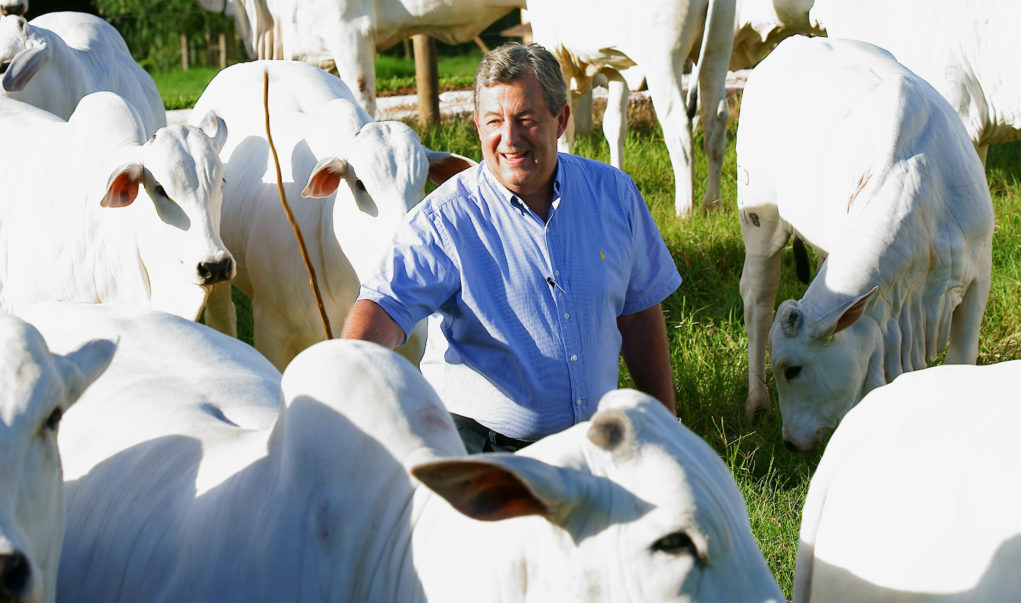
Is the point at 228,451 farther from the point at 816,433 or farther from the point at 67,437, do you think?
the point at 816,433

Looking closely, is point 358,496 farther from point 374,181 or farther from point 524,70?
point 374,181

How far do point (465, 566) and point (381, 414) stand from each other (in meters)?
0.35

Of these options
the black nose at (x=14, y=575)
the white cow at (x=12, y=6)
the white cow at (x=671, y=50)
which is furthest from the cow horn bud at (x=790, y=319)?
the white cow at (x=12, y=6)

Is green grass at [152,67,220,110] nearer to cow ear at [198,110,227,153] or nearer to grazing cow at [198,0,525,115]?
grazing cow at [198,0,525,115]

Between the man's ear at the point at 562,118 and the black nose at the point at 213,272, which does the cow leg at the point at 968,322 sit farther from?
the black nose at the point at 213,272

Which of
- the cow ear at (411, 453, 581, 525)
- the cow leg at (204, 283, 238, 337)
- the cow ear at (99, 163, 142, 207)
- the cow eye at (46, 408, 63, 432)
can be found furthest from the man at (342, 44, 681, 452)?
the cow leg at (204, 283, 238, 337)

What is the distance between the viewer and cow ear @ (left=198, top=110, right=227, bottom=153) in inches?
204

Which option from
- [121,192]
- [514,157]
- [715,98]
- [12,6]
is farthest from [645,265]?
[715,98]

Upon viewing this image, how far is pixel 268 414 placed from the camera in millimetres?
2709

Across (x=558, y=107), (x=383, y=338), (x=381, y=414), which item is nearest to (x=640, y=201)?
(x=558, y=107)

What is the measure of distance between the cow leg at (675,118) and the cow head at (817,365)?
346 centimetres

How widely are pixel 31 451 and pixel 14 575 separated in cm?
25

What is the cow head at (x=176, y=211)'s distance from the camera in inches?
180

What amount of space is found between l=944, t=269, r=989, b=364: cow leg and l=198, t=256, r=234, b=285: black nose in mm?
2846
